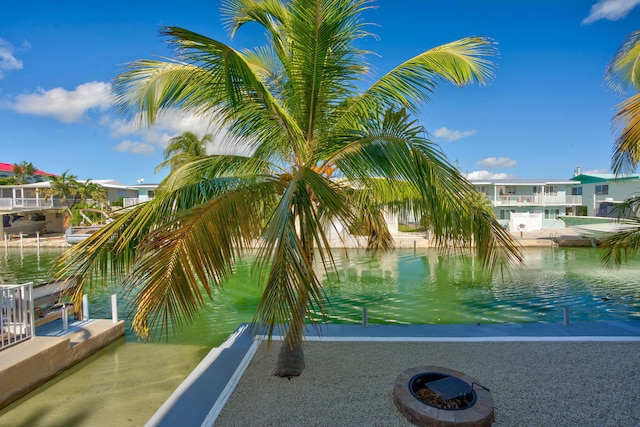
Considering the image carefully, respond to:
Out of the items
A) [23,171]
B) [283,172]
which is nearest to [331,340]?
[283,172]

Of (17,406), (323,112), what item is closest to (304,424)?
(323,112)

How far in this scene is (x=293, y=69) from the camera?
395 cm

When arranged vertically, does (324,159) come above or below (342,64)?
below

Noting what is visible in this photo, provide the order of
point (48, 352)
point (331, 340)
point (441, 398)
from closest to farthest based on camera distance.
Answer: point (441, 398) < point (48, 352) < point (331, 340)

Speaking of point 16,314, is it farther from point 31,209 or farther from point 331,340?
point 31,209

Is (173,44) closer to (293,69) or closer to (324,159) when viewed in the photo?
(293,69)

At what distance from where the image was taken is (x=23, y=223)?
30062mm

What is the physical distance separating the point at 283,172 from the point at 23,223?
3726 centimetres

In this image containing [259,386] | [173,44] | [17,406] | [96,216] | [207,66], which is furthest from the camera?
[96,216]

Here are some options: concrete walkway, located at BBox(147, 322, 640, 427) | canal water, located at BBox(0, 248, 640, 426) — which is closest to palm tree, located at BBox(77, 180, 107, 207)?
canal water, located at BBox(0, 248, 640, 426)

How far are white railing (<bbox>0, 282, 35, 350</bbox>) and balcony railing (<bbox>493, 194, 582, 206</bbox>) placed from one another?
34329 mm

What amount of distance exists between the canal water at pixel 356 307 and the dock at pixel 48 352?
0.16m

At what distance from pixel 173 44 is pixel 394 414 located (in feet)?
14.6

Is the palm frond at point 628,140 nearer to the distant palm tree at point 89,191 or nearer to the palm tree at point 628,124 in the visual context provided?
the palm tree at point 628,124
